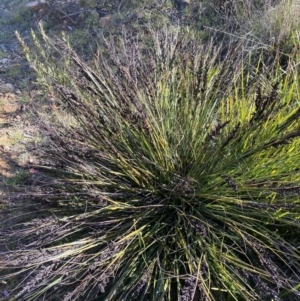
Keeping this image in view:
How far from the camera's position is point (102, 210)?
2.48 m

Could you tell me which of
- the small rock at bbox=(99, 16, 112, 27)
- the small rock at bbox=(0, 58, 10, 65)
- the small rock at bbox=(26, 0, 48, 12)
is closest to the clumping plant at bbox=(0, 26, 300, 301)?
the small rock at bbox=(99, 16, 112, 27)

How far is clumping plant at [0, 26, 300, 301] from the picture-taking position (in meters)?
2.15

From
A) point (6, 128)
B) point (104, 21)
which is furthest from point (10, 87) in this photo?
point (104, 21)

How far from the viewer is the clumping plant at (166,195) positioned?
2.15m

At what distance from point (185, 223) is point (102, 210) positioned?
47 cm

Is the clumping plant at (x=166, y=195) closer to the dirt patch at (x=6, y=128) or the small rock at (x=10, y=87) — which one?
the dirt patch at (x=6, y=128)

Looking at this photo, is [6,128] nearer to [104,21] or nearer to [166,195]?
[104,21]

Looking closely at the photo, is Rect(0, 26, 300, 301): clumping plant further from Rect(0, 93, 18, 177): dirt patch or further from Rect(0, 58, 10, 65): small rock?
Rect(0, 58, 10, 65): small rock

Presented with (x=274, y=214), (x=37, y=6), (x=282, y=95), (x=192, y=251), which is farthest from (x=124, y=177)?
(x=37, y=6)

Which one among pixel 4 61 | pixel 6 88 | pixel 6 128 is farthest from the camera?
pixel 4 61

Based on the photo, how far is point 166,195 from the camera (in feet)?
8.04

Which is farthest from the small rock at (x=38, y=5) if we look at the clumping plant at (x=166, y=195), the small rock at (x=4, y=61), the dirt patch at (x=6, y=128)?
the clumping plant at (x=166, y=195)

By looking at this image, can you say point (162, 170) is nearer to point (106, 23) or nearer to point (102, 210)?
point (102, 210)

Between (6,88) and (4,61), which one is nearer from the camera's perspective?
(6,88)
